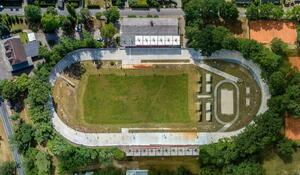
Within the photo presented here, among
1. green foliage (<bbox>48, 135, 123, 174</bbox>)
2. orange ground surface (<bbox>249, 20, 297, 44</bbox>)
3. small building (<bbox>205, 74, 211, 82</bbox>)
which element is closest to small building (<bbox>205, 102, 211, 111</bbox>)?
small building (<bbox>205, 74, 211, 82</bbox>)

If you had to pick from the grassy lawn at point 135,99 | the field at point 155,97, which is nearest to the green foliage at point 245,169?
the field at point 155,97

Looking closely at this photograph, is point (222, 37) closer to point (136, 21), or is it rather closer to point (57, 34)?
point (136, 21)

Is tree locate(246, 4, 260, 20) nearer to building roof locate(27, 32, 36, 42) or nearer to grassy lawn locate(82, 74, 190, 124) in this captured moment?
grassy lawn locate(82, 74, 190, 124)

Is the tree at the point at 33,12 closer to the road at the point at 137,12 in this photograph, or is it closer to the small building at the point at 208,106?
the road at the point at 137,12

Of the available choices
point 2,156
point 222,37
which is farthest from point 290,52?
point 2,156

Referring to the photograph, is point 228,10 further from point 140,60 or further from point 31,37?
point 31,37

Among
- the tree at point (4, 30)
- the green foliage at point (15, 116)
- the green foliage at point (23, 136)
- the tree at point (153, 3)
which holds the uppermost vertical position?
the tree at point (153, 3)

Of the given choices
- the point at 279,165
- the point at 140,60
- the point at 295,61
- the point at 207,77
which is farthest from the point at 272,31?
the point at 140,60
